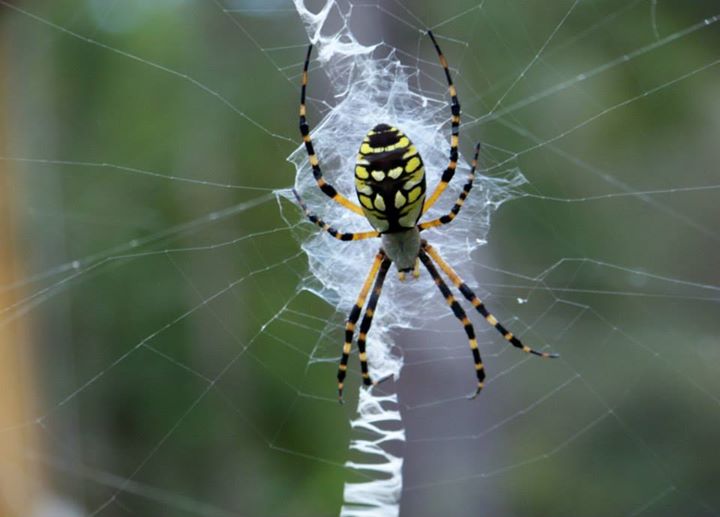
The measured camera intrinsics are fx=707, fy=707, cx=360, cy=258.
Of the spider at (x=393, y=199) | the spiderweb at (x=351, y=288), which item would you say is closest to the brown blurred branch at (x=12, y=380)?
the spiderweb at (x=351, y=288)

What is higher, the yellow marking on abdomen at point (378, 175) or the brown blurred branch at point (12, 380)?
the yellow marking on abdomen at point (378, 175)

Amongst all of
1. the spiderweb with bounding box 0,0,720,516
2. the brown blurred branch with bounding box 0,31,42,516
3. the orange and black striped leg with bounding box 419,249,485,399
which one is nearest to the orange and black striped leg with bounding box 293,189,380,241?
the orange and black striped leg with bounding box 419,249,485,399

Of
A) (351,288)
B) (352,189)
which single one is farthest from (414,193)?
(351,288)

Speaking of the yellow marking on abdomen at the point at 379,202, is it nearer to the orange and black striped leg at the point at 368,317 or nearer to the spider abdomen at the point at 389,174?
the spider abdomen at the point at 389,174

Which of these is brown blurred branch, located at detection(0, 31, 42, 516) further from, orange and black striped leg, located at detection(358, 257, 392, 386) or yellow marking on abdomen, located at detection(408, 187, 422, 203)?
yellow marking on abdomen, located at detection(408, 187, 422, 203)

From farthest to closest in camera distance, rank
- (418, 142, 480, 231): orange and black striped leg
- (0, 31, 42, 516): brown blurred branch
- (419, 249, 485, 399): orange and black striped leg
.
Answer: (0, 31, 42, 516): brown blurred branch
(419, 249, 485, 399): orange and black striped leg
(418, 142, 480, 231): orange and black striped leg

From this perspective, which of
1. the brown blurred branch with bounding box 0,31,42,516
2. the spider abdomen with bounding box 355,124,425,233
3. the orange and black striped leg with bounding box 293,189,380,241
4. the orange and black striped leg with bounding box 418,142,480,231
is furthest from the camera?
the brown blurred branch with bounding box 0,31,42,516

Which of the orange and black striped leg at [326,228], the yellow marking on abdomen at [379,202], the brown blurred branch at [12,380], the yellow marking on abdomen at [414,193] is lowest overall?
the brown blurred branch at [12,380]

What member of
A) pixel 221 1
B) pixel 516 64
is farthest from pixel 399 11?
pixel 221 1
